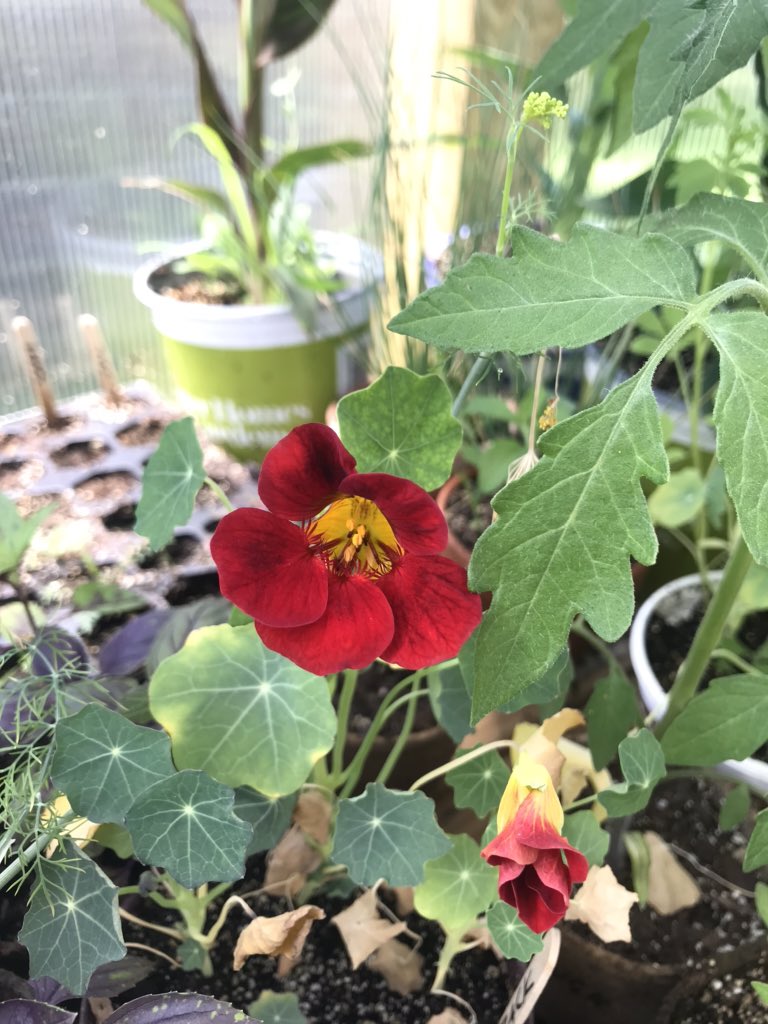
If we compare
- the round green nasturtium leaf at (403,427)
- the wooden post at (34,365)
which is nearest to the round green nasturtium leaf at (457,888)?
the round green nasturtium leaf at (403,427)

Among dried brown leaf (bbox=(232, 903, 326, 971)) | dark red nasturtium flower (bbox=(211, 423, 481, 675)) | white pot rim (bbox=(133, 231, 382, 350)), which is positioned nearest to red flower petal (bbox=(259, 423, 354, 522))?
dark red nasturtium flower (bbox=(211, 423, 481, 675))

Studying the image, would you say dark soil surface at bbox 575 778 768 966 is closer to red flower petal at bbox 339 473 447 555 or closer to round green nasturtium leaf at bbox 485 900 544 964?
round green nasturtium leaf at bbox 485 900 544 964

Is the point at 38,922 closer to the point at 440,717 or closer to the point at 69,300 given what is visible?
the point at 440,717

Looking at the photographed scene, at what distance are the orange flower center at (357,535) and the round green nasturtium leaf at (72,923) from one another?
206 millimetres

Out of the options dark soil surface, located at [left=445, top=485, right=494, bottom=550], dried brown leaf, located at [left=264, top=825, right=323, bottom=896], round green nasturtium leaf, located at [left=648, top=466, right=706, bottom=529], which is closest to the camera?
dried brown leaf, located at [left=264, top=825, right=323, bottom=896]

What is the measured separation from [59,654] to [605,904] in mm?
383

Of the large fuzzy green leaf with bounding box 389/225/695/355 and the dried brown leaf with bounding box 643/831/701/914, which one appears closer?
the large fuzzy green leaf with bounding box 389/225/695/355

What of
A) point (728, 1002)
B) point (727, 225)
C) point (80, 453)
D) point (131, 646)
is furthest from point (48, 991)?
point (80, 453)

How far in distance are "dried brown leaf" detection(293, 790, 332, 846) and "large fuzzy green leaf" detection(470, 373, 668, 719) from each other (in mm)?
223

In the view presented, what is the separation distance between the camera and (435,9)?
3.66 ft

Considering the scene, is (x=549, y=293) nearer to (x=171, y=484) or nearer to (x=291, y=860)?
(x=171, y=484)

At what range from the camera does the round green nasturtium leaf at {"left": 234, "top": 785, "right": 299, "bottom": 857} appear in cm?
51

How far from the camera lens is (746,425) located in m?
0.37

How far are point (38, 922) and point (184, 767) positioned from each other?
10 cm
